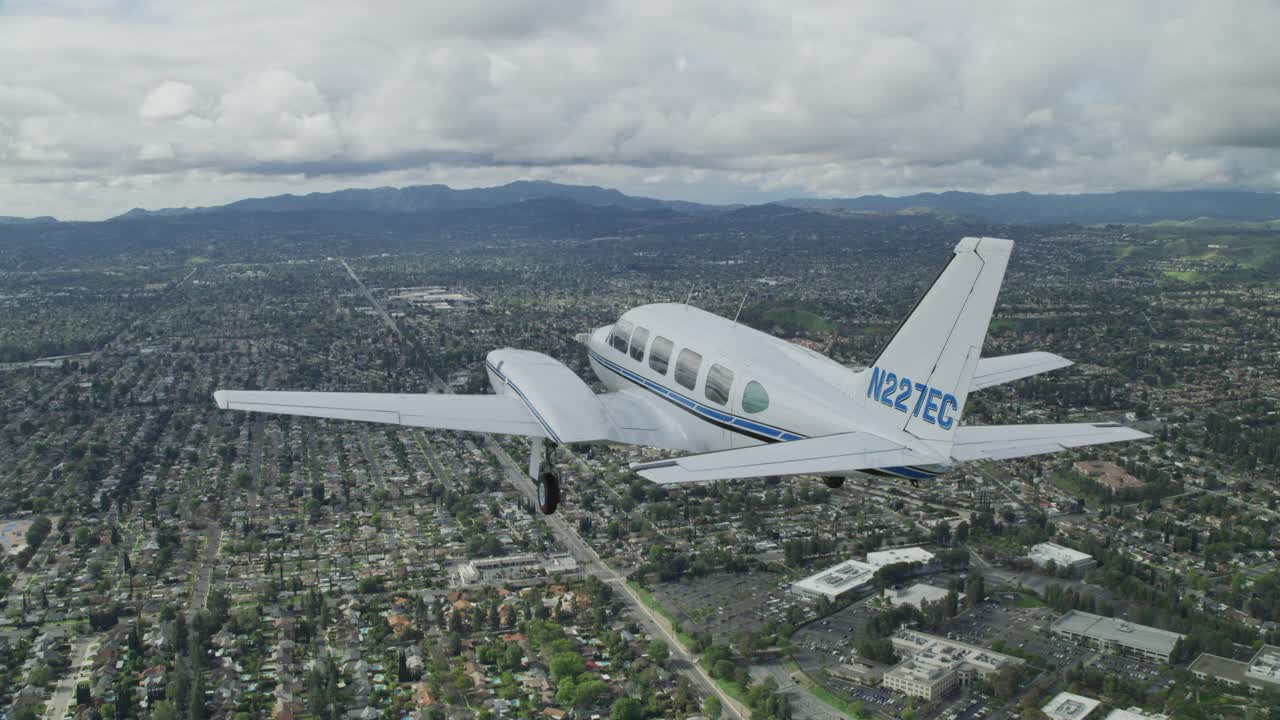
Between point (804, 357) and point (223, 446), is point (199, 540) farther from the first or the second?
point (804, 357)

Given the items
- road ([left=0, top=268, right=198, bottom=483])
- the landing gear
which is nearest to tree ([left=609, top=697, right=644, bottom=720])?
the landing gear

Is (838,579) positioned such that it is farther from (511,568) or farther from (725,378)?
(725,378)

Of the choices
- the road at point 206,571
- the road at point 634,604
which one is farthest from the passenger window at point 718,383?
the road at point 206,571

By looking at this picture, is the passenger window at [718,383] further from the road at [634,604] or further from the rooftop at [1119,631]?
the rooftop at [1119,631]

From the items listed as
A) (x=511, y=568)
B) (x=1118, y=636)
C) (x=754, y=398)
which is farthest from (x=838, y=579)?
(x=754, y=398)

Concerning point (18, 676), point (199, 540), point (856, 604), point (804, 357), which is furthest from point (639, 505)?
point (804, 357)

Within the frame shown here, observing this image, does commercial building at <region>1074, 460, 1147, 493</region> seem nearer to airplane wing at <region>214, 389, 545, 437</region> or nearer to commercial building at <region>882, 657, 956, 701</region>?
commercial building at <region>882, 657, 956, 701</region>
